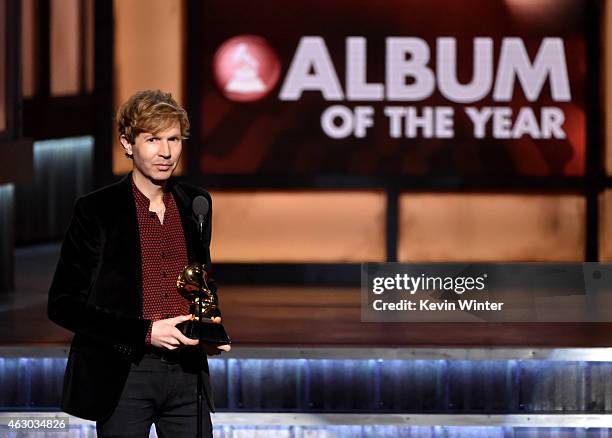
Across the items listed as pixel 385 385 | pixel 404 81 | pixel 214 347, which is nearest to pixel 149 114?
pixel 214 347

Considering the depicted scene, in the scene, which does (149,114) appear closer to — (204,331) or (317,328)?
(204,331)

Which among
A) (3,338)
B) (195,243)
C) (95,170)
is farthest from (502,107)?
(195,243)

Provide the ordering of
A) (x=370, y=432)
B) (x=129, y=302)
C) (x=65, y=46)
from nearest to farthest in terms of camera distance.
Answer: (x=129, y=302), (x=370, y=432), (x=65, y=46)

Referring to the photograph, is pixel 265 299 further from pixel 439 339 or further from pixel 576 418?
pixel 576 418

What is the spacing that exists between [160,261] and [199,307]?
0.19m

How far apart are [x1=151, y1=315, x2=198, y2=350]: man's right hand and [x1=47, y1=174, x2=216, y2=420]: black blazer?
69 mm

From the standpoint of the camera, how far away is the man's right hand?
10.2ft

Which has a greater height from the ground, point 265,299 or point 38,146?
point 38,146

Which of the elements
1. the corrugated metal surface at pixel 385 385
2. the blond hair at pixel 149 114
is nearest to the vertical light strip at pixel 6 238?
the corrugated metal surface at pixel 385 385

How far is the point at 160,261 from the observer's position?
10.7 feet

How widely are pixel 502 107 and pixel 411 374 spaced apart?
112 inches

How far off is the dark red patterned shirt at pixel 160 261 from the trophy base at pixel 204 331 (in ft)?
0.31

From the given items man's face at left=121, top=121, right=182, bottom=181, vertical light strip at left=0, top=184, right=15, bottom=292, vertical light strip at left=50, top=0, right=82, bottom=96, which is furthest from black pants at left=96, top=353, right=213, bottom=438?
vertical light strip at left=50, top=0, right=82, bottom=96

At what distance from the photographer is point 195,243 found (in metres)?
3.29
